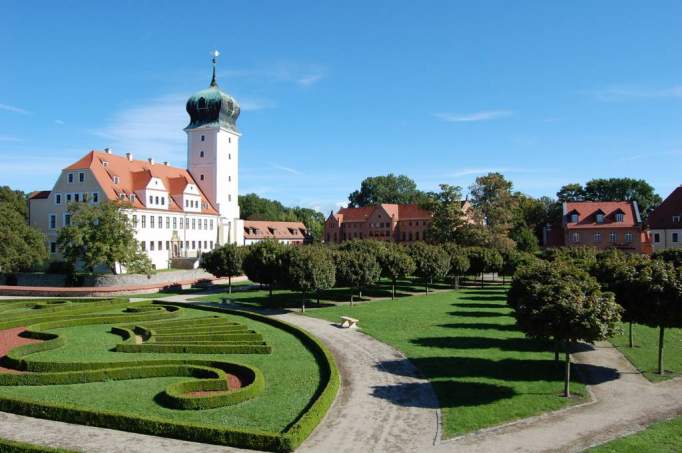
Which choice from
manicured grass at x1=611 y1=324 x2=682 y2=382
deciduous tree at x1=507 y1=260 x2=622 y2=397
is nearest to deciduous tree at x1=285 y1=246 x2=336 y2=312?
manicured grass at x1=611 y1=324 x2=682 y2=382

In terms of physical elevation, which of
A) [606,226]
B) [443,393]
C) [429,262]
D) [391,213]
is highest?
[391,213]

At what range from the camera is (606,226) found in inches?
3489

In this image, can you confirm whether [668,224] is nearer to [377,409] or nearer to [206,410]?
[377,409]

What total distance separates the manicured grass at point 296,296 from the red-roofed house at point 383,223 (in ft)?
190

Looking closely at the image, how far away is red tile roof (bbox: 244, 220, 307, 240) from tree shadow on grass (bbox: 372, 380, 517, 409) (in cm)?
8856

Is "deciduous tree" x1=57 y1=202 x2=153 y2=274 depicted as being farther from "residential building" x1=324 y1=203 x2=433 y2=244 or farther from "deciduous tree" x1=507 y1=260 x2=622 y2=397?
"residential building" x1=324 y1=203 x2=433 y2=244

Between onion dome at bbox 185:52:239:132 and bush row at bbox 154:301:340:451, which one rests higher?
onion dome at bbox 185:52:239:132

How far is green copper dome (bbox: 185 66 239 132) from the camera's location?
87375mm

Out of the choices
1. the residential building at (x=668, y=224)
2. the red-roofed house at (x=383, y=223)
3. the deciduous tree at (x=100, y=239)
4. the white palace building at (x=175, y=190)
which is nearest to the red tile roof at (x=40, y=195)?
the white palace building at (x=175, y=190)

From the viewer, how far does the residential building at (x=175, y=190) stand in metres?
71.9

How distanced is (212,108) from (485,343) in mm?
68925

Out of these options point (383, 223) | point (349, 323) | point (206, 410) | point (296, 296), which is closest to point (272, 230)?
point (383, 223)

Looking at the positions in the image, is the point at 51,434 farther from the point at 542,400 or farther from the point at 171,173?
the point at 171,173

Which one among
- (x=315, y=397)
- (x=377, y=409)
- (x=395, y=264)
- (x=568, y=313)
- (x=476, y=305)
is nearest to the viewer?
(x=377, y=409)
